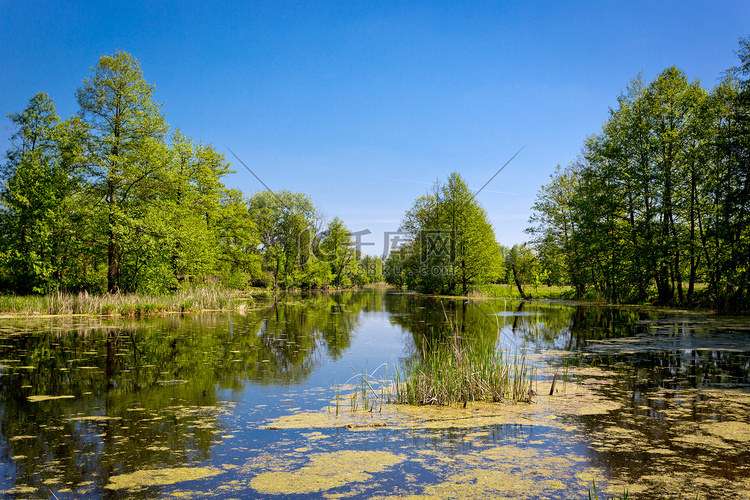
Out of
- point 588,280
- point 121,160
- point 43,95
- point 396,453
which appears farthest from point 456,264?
point 396,453

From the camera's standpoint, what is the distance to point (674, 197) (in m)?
22.2

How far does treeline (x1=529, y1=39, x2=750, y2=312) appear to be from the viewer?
16656mm

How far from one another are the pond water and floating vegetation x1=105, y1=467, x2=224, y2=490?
0.02 metres

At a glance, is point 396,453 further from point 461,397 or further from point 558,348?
point 558,348

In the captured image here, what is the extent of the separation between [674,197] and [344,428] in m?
23.7

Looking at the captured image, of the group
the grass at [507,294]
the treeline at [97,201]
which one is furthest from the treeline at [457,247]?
the treeline at [97,201]

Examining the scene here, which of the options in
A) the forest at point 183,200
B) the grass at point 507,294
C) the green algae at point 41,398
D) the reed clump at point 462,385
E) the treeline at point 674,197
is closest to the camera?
the green algae at point 41,398

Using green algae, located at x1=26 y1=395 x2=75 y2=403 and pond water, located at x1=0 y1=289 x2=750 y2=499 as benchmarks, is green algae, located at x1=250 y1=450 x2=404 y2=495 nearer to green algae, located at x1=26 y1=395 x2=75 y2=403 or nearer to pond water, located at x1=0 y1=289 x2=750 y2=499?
pond water, located at x1=0 y1=289 x2=750 y2=499

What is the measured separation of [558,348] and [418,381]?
247 inches

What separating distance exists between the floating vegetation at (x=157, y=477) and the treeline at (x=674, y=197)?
1892cm

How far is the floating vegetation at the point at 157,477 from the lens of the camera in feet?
11.7

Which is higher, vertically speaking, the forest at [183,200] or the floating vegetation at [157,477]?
the forest at [183,200]

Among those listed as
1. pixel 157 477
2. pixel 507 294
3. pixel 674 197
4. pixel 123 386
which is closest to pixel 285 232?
pixel 507 294

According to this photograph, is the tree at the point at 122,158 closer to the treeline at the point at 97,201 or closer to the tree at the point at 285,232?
the treeline at the point at 97,201
